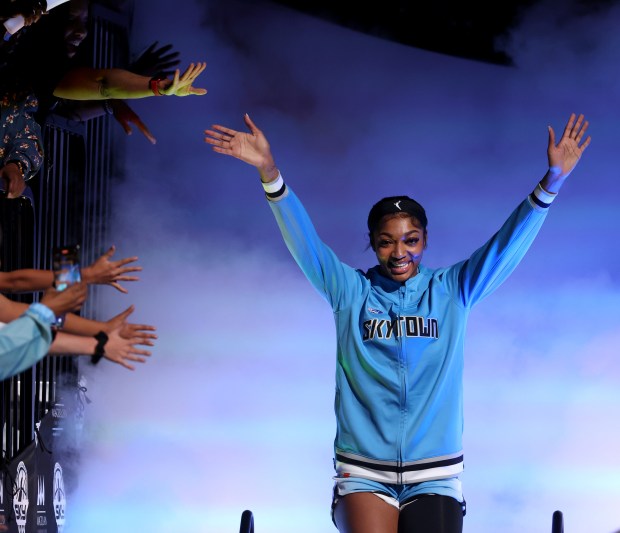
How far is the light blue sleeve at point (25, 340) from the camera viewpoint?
218 cm

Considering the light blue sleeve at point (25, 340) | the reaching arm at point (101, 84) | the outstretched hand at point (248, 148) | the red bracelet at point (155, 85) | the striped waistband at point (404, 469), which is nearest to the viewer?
the light blue sleeve at point (25, 340)

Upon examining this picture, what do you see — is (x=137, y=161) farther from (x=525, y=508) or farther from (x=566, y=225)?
(x=525, y=508)

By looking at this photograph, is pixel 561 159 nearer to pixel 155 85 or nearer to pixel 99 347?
pixel 99 347

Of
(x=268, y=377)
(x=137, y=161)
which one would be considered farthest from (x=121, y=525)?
(x=137, y=161)

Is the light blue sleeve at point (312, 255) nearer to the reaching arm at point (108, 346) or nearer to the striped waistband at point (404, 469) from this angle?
the striped waistband at point (404, 469)

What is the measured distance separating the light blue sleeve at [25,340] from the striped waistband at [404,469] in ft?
3.70

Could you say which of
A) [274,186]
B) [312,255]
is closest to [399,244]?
[312,255]

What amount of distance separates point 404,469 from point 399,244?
2.30ft

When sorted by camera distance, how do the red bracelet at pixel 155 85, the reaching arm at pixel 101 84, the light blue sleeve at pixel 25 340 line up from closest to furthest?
the light blue sleeve at pixel 25 340
the red bracelet at pixel 155 85
the reaching arm at pixel 101 84

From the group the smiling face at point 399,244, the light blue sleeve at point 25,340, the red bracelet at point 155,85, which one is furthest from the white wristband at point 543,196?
the red bracelet at point 155,85

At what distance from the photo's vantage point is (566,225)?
4.74 m

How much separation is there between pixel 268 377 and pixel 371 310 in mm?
1736

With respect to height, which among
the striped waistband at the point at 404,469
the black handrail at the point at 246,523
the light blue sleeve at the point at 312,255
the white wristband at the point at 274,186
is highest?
the white wristband at the point at 274,186

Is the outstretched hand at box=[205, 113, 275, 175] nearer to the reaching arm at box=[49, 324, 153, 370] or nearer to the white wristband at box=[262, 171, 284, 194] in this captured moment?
the white wristband at box=[262, 171, 284, 194]
